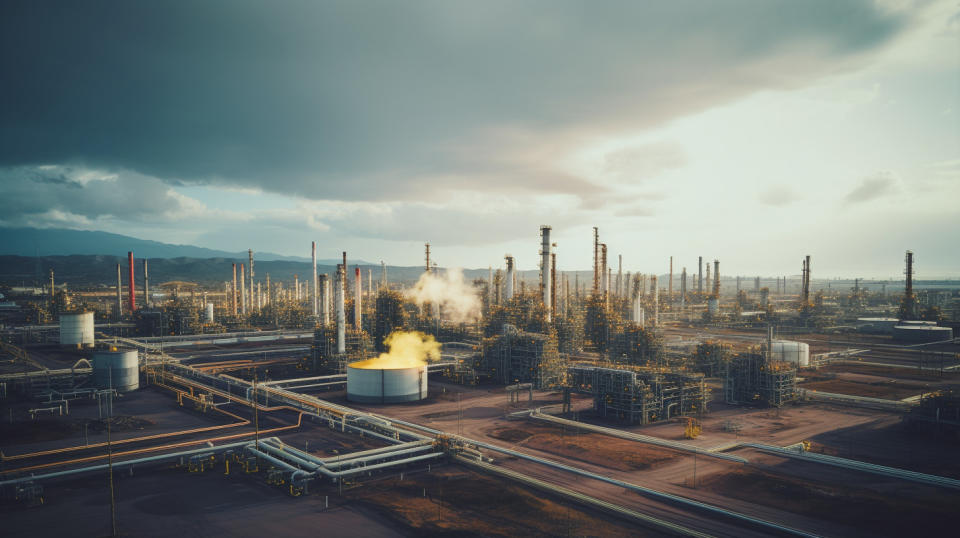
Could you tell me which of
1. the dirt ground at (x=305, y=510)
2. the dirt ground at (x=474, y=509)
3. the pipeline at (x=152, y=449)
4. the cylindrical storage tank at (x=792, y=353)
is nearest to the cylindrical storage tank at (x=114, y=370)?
the pipeline at (x=152, y=449)

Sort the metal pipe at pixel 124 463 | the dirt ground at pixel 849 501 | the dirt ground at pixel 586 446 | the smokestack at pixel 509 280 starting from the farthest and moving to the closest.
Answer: the smokestack at pixel 509 280
the dirt ground at pixel 586 446
the metal pipe at pixel 124 463
the dirt ground at pixel 849 501

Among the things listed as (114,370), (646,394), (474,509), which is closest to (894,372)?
(646,394)

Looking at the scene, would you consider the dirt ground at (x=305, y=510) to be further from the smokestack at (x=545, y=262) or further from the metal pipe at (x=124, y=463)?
the smokestack at (x=545, y=262)

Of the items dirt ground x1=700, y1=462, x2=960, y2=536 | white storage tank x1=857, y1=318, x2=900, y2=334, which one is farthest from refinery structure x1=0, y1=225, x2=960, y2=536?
white storage tank x1=857, y1=318, x2=900, y2=334

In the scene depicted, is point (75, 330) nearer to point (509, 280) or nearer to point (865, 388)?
point (509, 280)

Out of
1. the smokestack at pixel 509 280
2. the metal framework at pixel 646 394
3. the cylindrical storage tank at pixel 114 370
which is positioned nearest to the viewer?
the metal framework at pixel 646 394

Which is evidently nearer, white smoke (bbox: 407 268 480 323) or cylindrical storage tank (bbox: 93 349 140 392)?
cylindrical storage tank (bbox: 93 349 140 392)

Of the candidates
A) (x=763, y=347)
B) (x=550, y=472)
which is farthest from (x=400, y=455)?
(x=763, y=347)

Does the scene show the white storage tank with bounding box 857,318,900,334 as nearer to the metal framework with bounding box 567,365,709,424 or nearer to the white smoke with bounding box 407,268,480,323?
the white smoke with bounding box 407,268,480,323
